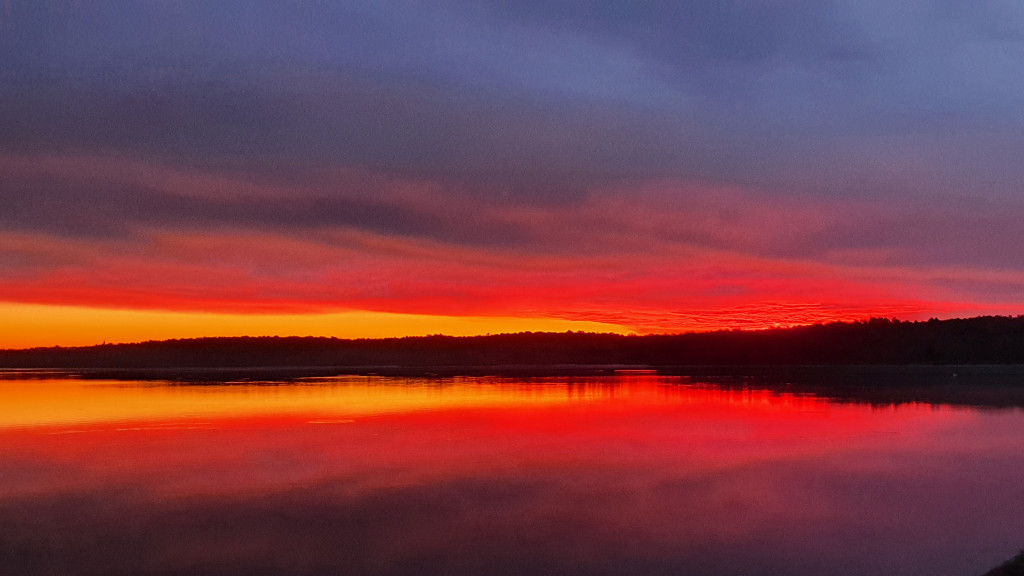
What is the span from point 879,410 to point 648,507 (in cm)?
1726

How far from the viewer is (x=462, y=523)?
10906 millimetres

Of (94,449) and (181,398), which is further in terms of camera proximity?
(181,398)

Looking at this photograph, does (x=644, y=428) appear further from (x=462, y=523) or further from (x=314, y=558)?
(x=314, y=558)

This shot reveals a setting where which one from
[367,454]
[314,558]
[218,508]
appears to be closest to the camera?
[314,558]

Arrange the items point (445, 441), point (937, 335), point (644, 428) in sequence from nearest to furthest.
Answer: point (445, 441) < point (644, 428) < point (937, 335)

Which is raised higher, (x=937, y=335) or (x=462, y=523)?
(x=937, y=335)

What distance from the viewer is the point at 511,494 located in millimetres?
12719

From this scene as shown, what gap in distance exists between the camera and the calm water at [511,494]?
368 inches

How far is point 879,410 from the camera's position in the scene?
2614 cm

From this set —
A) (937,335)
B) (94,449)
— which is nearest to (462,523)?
(94,449)

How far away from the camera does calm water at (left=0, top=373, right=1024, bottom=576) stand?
934cm

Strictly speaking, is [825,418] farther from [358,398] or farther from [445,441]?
[358,398]

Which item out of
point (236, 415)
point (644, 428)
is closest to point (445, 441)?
point (644, 428)

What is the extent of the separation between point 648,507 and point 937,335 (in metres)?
82.9
